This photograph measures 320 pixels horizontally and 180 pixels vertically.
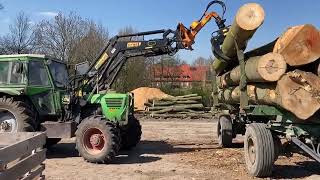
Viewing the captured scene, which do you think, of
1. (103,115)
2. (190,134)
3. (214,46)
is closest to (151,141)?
(190,134)

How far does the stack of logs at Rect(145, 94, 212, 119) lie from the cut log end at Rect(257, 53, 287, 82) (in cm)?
1629

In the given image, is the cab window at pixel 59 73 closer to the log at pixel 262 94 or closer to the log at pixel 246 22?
the log at pixel 262 94

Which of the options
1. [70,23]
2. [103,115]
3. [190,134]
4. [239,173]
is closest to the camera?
[239,173]

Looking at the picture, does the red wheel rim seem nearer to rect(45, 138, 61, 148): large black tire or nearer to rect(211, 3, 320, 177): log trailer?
rect(45, 138, 61, 148): large black tire

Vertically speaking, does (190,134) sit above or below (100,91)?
below

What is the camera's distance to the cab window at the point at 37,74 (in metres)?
12.2

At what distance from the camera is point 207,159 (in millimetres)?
11844

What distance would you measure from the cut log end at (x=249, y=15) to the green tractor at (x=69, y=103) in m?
3.80

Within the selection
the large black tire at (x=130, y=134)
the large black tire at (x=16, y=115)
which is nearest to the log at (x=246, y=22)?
the large black tire at (x=130, y=134)

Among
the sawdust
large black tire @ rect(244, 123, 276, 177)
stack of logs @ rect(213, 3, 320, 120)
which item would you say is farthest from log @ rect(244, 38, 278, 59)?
the sawdust

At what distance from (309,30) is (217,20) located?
16.8 ft

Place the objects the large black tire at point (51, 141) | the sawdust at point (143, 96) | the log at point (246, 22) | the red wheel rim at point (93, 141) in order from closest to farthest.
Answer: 1. the log at point (246, 22)
2. the red wheel rim at point (93, 141)
3. the large black tire at point (51, 141)
4. the sawdust at point (143, 96)

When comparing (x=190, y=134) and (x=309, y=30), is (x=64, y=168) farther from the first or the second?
(x=190, y=134)

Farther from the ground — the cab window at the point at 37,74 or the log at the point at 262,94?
the cab window at the point at 37,74
